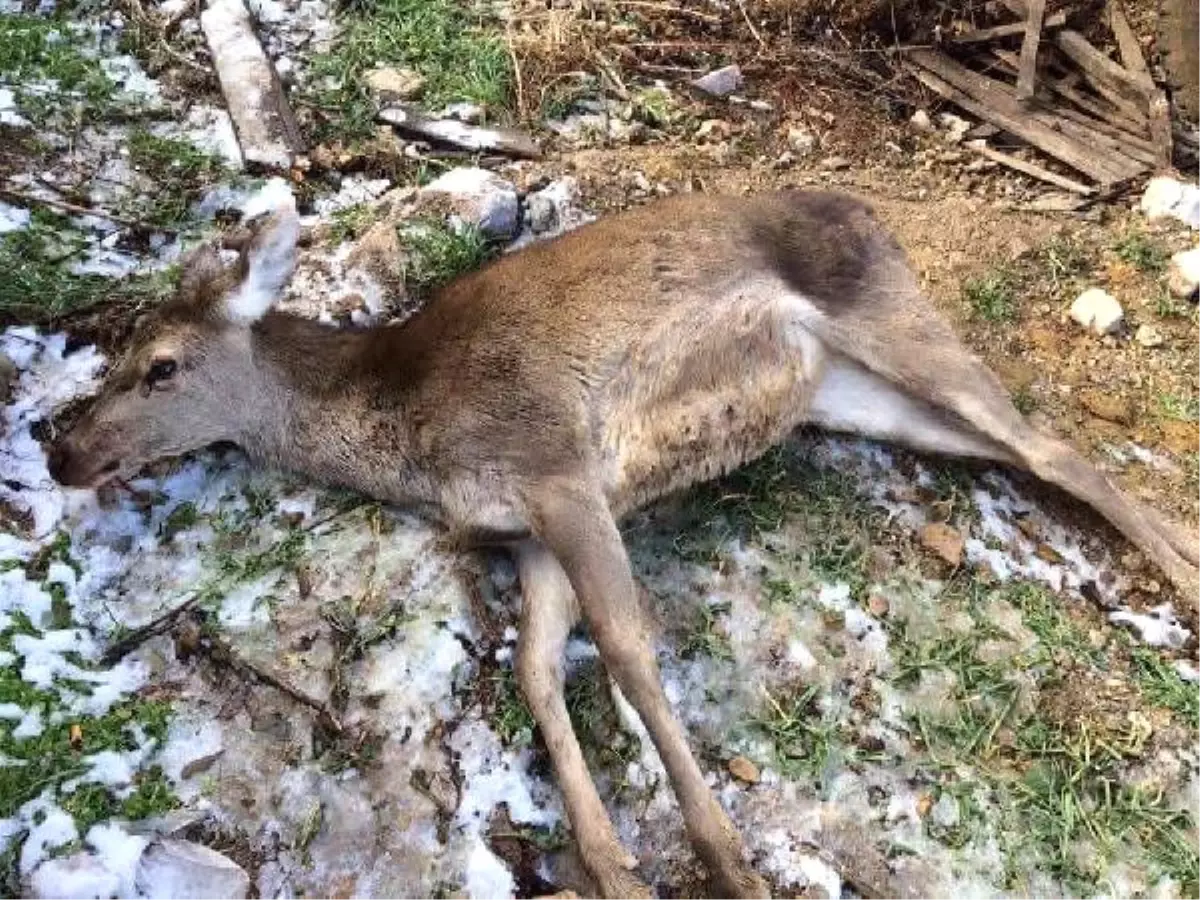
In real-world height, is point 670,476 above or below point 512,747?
above

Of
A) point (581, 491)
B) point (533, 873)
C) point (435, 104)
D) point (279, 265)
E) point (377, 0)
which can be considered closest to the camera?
point (533, 873)

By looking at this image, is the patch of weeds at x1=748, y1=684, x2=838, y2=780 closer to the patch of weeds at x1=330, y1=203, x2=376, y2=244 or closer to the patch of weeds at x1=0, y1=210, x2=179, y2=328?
the patch of weeds at x1=330, y1=203, x2=376, y2=244

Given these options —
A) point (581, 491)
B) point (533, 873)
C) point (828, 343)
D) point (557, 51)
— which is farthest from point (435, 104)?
point (533, 873)

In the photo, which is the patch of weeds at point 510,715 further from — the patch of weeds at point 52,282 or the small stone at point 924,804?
the patch of weeds at point 52,282

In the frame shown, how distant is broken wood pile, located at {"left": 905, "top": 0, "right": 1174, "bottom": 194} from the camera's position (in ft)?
23.4

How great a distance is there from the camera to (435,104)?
6.70 meters

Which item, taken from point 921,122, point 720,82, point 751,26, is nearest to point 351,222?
point 720,82

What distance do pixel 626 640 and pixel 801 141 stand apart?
3762 millimetres

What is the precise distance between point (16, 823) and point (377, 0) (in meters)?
4.96

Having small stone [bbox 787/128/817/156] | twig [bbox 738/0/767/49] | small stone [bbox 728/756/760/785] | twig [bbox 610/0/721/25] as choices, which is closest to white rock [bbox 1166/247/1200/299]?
small stone [bbox 787/128/817/156]

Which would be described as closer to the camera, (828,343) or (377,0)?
(828,343)

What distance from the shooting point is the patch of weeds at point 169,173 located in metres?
5.82

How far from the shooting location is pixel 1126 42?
7.42 m

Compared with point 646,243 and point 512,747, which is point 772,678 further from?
point 646,243
